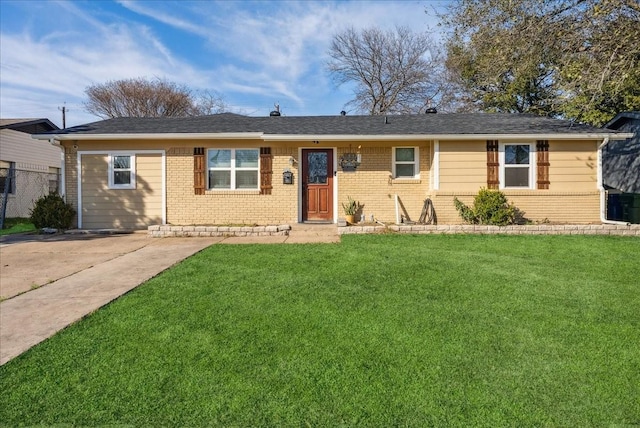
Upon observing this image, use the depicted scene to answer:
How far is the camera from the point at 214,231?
9.16 meters

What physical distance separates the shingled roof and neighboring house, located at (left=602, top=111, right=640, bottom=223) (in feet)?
12.2

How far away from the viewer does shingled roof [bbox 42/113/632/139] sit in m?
9.91

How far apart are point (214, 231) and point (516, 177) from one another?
26.6ft

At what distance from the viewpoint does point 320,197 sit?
10.7m

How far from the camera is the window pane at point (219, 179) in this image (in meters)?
10.5

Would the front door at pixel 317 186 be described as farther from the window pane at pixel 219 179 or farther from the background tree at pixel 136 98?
the background tree at pixel 136 98

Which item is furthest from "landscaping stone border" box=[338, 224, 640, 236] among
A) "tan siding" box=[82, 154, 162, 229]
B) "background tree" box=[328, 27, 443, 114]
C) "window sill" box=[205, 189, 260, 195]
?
"background tree" box=[328, 27, 443, 114]

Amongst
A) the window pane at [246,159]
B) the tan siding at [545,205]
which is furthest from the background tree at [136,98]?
the tan siding at [545,205]

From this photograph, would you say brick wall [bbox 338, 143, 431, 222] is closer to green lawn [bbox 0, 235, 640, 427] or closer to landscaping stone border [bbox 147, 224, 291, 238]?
landscaping stone border [bbox 147, 224, 291, 238]

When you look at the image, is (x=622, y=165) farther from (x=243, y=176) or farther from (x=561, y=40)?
(x=243, y=176)

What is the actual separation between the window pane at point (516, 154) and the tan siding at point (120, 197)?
31.5ft

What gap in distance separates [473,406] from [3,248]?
9420 mm

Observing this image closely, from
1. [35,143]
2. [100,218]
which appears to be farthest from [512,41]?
[35,143]

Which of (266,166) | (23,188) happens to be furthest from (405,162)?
(23,188)
